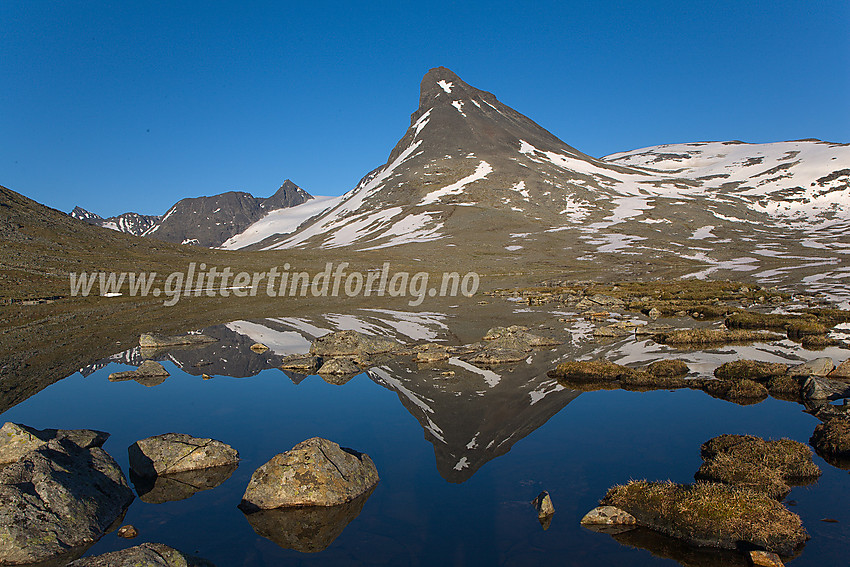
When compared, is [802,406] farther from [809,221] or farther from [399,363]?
[809,221]

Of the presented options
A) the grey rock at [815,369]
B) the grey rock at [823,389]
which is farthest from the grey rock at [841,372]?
the grey rock at [823,389]

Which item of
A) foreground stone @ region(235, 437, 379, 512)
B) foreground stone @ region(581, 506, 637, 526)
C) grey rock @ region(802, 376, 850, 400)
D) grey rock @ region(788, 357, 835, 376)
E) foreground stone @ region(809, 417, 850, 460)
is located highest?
grey rock @ region(788, 357, 835, 376)

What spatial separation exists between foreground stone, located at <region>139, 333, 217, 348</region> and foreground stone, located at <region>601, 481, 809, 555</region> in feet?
108

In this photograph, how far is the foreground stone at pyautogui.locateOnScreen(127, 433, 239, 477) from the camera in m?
16.1

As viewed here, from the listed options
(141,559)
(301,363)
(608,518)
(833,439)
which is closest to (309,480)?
(141,559)

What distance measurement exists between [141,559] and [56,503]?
4708mm

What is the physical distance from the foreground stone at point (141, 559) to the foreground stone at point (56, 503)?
294 cm

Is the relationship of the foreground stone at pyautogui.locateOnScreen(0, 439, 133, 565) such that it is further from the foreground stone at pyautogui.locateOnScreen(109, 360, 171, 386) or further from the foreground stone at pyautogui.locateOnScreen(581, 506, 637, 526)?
the foreground stone at pyautogui.locateOnScreen(109, 360, 171, 386)

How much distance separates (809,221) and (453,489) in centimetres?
21715

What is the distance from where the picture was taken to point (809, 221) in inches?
7338

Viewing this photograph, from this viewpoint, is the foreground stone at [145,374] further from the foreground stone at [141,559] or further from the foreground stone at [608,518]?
the foreground stone at [608,518]

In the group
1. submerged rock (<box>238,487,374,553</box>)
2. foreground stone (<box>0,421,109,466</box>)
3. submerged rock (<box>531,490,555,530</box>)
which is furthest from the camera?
foreground stone (<box>0,421,109,466</box>)

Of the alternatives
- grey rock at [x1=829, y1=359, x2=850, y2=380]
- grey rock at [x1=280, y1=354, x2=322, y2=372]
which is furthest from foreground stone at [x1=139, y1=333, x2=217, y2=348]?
grey rock at [x1=829, y1=359, x2=850, y2=380]

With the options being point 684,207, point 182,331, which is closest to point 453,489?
point 182,331
